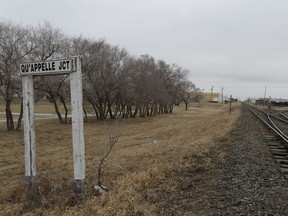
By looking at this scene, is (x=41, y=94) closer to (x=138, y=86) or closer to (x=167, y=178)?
(x=138, y=86)

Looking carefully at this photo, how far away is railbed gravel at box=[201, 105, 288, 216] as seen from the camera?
250 inches

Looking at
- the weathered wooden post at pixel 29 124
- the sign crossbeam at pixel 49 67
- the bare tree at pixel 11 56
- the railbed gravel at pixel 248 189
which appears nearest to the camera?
the railbed gravel at pixel 248 189

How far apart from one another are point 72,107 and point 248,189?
4015 mm

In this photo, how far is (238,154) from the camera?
12992mm

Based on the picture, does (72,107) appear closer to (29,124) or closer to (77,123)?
(77,123)

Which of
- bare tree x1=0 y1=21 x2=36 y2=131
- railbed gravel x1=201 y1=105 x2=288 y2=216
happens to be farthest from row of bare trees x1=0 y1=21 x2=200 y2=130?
railbed gravel x1=201 y1=105 x2=288 y2=216

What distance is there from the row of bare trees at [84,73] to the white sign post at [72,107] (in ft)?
32.9

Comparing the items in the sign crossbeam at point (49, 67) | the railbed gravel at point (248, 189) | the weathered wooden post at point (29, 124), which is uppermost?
the sign crossbeam at point (49, 67)

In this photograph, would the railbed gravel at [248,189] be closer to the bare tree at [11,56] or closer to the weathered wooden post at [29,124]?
the weathered wooden post at [29,124]

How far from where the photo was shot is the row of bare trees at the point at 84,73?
2897cm

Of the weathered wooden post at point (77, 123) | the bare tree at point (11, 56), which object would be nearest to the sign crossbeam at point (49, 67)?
the weathered wooden post at point (77, 123)

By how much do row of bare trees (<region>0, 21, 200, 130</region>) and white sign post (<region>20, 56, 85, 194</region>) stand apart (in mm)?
10014

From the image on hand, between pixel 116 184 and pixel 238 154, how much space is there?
245 inches

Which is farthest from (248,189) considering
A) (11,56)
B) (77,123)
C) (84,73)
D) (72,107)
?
(84,73)
